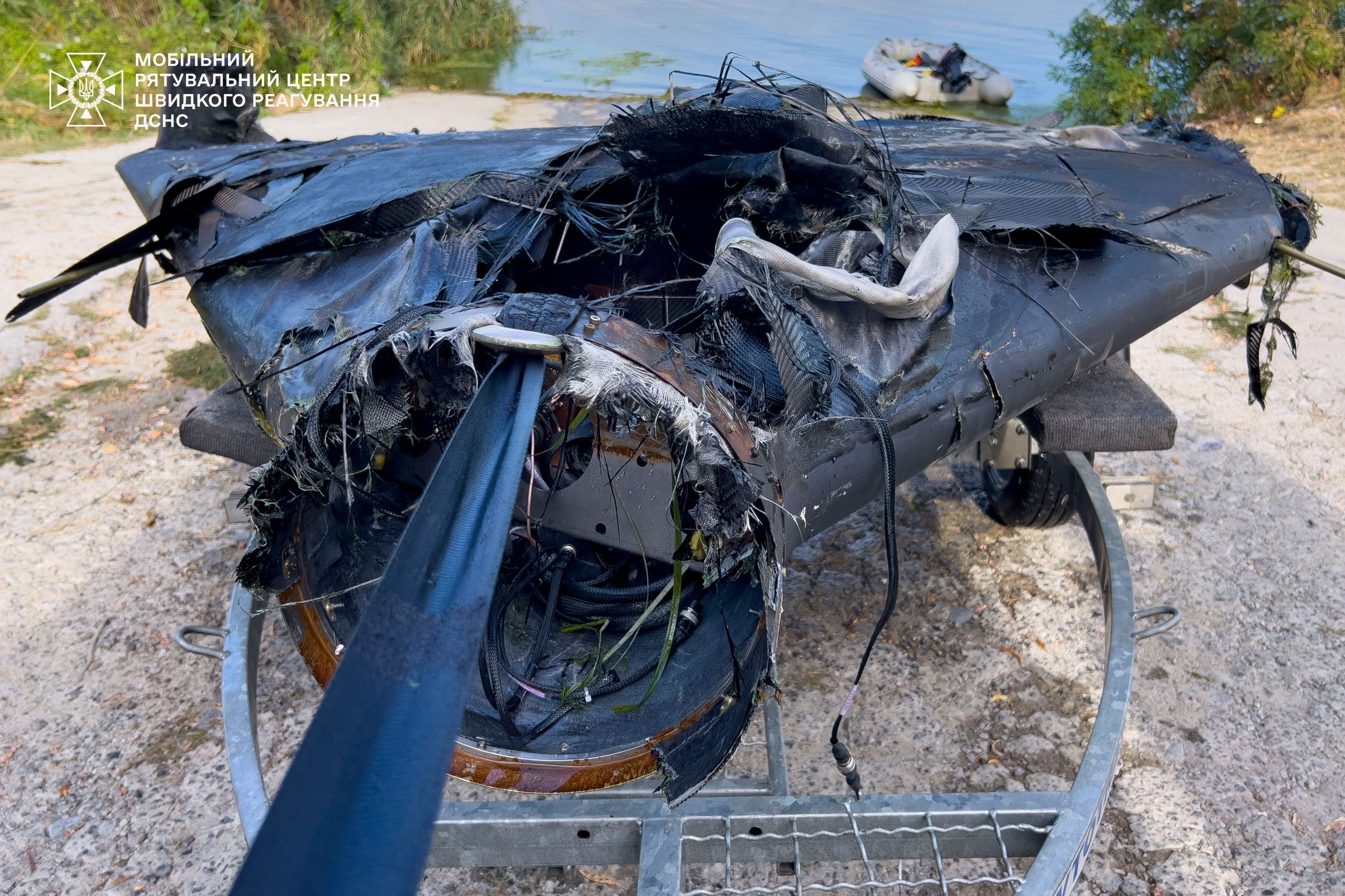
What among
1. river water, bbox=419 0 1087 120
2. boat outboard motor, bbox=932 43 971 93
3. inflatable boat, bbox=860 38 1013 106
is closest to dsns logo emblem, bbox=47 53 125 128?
river water, bbox=419 0 1087 120

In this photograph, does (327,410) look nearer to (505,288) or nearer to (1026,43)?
(505,288)

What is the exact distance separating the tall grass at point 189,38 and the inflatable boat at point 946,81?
6.85 meters

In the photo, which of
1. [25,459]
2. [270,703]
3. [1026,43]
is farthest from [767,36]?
[270,703]

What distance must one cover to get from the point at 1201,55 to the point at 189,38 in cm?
1168

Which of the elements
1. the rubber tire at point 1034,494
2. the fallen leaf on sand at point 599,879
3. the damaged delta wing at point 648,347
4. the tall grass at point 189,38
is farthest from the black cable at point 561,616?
the tall grass at point 189,38

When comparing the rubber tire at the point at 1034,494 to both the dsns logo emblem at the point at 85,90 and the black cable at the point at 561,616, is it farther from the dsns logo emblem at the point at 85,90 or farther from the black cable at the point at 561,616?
the dsns logo emblem at the point at 85,90

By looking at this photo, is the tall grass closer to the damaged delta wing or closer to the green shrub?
the green shrub

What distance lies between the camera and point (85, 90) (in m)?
10.3

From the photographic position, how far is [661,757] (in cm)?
173

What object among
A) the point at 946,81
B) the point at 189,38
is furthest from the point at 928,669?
the point at 189,38

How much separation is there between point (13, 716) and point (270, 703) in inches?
28.8

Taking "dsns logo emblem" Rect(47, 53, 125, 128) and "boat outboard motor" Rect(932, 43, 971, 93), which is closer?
"dsns logo emblem" Rect(47, 53, 125, 128)

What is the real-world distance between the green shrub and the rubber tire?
8173 mm

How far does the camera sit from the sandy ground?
239 centimetres
